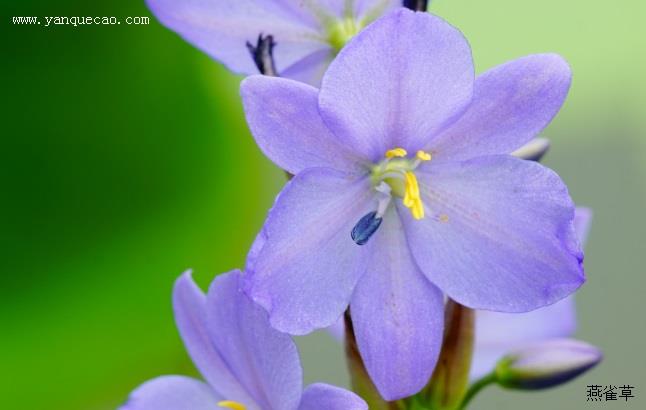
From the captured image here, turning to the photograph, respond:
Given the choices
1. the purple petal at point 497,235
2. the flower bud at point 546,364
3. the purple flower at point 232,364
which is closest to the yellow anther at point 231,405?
the purple flower at point 232,364

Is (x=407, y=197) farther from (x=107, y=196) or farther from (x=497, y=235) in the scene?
(x=107, y=196)

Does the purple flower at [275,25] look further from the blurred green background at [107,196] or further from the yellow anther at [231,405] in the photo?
the blurred green background at [107,196]

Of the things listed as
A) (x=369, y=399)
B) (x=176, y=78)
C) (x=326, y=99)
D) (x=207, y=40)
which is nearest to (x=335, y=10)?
(x=207, y=40)

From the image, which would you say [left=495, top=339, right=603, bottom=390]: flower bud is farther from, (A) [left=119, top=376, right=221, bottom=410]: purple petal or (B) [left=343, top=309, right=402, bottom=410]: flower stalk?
(A) [left=119, top=376, right=221, bottom=410]: purple petal

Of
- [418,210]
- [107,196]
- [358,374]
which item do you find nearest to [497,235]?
[418,210]

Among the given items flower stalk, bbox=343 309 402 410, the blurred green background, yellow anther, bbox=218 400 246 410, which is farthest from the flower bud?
the blurred green background

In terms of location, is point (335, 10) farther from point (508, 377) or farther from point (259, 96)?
point (508, 377)

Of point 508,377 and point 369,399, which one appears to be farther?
point 508,377
